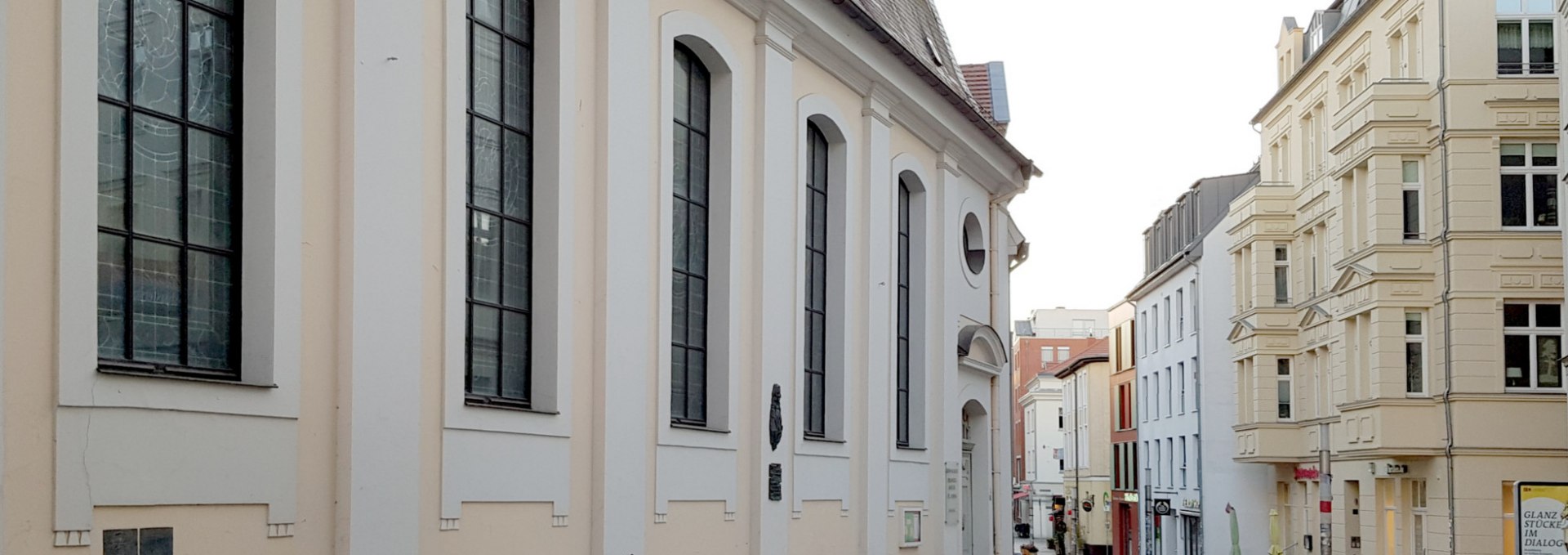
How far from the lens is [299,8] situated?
406 inches

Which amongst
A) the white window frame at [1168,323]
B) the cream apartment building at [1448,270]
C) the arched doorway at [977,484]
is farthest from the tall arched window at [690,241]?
the white window frame at [1168,323]

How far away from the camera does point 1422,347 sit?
112ft

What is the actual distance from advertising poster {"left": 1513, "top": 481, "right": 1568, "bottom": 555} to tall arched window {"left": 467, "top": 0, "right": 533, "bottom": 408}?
523 inches

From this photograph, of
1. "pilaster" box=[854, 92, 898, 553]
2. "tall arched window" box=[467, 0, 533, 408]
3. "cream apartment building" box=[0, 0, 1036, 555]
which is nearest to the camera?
"cream apartment building" box=[0, 0, 1036, 555]

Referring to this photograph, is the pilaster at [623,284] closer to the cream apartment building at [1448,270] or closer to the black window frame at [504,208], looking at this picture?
the black window frame at [504,208]

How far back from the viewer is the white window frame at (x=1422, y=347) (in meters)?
34.2

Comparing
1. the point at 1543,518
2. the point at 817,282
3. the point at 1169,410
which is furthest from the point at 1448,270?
Answer: the point at 1169,410

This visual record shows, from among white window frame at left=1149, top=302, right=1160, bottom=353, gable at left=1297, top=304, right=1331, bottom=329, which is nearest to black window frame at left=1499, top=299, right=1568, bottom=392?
gable at left=1297, top=304, right=1331, bottom=329

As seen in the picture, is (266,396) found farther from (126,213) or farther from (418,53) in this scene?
(418,53)

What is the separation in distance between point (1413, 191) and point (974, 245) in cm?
1196

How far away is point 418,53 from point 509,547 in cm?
355

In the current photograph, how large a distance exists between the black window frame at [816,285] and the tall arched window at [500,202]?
6375 mm

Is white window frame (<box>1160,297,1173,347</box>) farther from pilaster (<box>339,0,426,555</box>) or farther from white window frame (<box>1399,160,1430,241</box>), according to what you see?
pilaster (<box>339,0,426,555</box>)

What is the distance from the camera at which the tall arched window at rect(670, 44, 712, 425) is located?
16.3m
